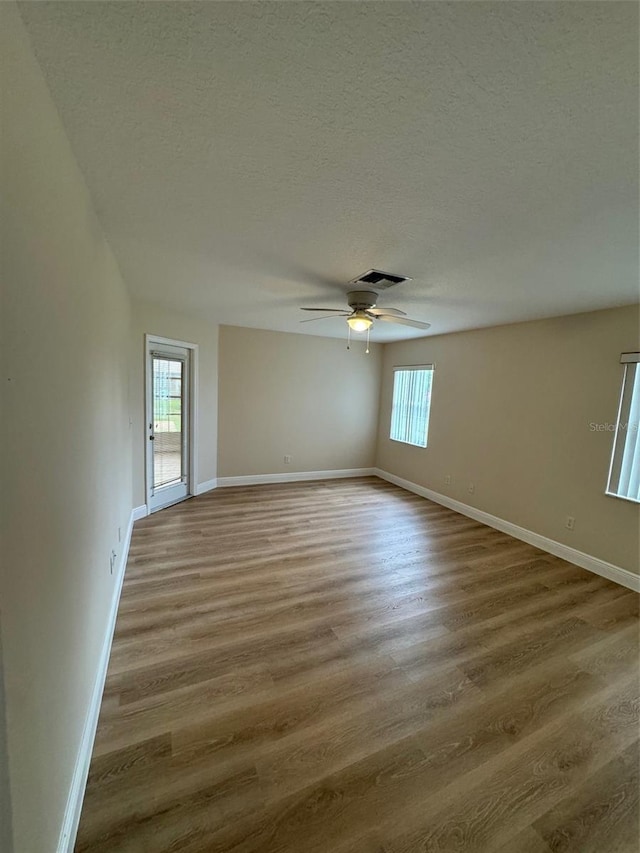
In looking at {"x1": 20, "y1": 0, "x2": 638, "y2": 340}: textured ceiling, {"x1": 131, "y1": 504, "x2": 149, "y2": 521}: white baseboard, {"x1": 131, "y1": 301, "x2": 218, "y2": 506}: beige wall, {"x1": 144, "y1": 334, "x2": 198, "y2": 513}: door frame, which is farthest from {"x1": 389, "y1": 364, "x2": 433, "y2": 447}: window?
{"x1": 131, "y1": 504, "x2": 149, "y2": 521}: white baseboard

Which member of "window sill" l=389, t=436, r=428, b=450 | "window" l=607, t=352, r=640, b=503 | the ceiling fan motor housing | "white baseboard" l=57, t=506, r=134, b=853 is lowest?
"white baseboard" l=57, t=506, r=134, b=853

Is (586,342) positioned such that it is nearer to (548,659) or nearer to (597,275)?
(597,275)

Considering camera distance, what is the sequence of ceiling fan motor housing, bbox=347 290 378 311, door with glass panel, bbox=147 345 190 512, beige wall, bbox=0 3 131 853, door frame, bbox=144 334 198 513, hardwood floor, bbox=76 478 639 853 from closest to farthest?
beige wall, bbox=0 3 131 853 → hardwood floor, bbox=76 478 639 853 → ceiling fan motor housing, bbox=347 290 378 311 → door frame, bbox=144 334 198 513 → door with glass panel, bbox=147 345 190 512

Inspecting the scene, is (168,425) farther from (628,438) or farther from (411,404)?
(628,438)

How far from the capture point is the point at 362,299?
2844mm

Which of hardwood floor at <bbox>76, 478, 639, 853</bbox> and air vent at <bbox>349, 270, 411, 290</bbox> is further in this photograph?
air vent at <bbox>349, 270, 411, 290</bbox>

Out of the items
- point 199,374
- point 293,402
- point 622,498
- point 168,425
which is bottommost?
point 622,498

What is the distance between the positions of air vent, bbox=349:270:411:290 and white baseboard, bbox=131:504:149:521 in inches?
131

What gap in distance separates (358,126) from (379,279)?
1.54 metres

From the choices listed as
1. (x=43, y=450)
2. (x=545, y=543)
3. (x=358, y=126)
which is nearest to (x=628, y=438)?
(x=545, y=543)

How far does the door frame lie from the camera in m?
3.80

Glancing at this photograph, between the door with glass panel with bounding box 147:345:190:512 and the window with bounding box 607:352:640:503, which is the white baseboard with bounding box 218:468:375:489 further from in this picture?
the window with bounding box 607:352:640:503

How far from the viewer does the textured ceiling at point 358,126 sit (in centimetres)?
81

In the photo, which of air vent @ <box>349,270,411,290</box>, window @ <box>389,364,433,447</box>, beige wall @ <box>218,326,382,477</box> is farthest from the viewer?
window @ <box>389,364,433,447</box>
